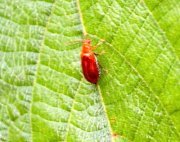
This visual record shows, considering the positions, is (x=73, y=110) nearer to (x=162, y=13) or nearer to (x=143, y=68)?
(x=143, y=68)

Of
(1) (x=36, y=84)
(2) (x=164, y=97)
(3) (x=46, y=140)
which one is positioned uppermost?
(2) (x=164, y=97)

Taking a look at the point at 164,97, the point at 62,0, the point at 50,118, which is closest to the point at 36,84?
the point at 50,118

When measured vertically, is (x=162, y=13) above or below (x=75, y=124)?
above
